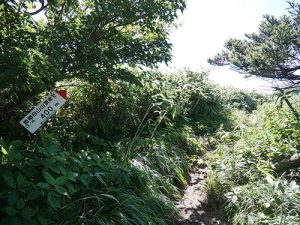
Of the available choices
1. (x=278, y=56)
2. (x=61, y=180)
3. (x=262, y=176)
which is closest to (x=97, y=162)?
(x=61, y=180)

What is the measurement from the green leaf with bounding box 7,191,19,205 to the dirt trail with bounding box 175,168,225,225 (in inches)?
78.3

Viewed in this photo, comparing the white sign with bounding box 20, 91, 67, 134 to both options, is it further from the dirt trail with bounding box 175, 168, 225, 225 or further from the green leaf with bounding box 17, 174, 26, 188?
the dirt trail with bounding box 175, 168, 225, 225

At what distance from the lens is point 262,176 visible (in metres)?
3.83

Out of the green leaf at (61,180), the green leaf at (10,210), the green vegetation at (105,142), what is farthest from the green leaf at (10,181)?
the green leaf at (61,180)

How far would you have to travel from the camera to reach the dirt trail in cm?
352

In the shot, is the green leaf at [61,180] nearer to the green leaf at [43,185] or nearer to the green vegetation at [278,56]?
the green leaf at [43,185]

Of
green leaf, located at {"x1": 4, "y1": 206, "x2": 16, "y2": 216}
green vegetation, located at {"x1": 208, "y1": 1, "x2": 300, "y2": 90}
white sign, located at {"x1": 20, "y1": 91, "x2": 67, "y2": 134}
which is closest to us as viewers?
green leaf, located at {"x1": 4, "y1": 206, "x2": 16, "y2": 216}

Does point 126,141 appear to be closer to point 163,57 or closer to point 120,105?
point 120,105

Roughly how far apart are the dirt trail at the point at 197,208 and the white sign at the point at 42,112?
6.02 ft

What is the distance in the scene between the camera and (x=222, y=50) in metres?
11.0

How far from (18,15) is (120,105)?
1.98 meters

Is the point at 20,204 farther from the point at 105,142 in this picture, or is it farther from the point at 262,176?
the point at 262,176

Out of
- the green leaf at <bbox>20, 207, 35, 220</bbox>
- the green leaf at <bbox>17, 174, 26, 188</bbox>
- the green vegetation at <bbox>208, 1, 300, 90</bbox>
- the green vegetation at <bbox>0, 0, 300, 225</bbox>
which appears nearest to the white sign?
the green vegetation at <bbox>0, 0, 300, 225</bbox>

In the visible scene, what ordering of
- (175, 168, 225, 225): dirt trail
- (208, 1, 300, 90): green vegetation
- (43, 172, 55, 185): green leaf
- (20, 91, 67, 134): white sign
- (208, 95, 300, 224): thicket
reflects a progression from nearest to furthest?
(43, 172, 55, 185): green leaf < (20, 91, 67, 134): white sign < (208, 95, 300, 224): thicket < (175, 168, 225, 225): dirt trail < (208, 1, 300, 90): green vegetation
